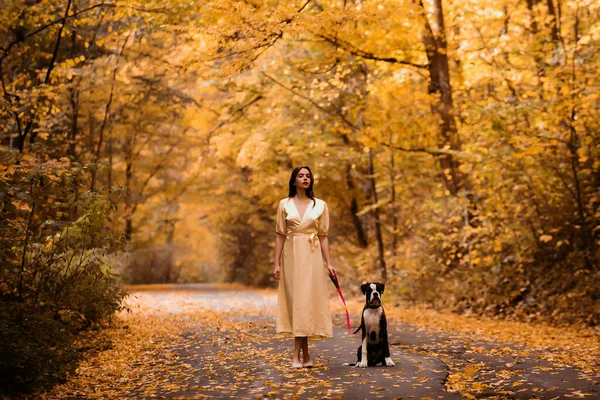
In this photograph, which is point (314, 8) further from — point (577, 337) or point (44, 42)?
point (577, 337)

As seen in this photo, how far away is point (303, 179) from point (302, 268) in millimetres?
918

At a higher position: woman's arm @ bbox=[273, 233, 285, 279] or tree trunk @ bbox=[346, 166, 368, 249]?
tree trunk @ bbox=[346, 166, 368, 249]

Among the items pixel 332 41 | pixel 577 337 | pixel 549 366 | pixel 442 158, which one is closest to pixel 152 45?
pixel 332 41

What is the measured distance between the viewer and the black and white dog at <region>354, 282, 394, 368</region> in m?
6.82

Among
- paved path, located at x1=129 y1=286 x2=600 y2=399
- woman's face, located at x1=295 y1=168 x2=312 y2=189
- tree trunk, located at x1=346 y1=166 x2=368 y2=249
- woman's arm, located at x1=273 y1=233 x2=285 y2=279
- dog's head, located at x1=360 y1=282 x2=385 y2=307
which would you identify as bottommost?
paved path, located at x1=129 y1=286 x2=600 y2=399

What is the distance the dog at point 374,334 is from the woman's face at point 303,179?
1.22 meters

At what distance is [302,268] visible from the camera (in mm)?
6969

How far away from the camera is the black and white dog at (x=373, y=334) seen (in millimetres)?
6824

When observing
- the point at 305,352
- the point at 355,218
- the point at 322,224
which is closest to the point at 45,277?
the point at 305,352

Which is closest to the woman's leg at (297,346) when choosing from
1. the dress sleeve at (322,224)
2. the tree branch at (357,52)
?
the dress sleeve at (322,224)

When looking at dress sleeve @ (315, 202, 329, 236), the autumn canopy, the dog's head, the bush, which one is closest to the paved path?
the dog's head

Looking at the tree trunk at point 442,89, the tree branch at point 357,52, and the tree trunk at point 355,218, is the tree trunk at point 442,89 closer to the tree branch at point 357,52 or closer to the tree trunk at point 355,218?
the tree branch at point 357,52

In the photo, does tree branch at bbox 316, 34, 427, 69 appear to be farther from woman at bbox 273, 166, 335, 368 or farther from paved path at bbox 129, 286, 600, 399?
woman at bbox 273, 166, 335, 368

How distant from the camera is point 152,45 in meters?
21.5
